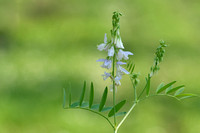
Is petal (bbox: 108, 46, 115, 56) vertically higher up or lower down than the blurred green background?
higher up

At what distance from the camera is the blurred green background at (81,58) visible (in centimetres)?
358

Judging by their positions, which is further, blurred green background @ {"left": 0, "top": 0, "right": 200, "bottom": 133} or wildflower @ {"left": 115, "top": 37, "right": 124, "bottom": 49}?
blurred green background @ {"left": 0, "top": 0, "right": 200, "bottom": 133}

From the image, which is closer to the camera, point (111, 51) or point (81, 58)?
point (111, 51)

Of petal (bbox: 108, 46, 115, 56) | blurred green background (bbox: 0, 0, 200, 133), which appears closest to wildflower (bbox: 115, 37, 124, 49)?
petal (bbox: 108, 46, 115, 56)

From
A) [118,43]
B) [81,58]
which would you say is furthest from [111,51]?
[81,58]

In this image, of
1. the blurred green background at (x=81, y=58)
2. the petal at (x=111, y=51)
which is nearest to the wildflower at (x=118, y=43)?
the petal at (x=111, y=51)

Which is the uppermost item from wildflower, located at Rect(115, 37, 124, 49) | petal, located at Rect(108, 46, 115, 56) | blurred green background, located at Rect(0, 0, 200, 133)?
wildflower, located at Rect(115, 37, 124, 49)

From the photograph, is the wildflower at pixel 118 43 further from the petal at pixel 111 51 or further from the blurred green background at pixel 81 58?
the blurred green background at pixel 81 58

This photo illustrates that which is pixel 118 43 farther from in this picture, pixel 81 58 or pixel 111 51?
pixel 81 58

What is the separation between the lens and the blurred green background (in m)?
3.58

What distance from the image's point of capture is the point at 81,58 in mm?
4750

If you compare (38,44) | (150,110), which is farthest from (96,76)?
(38,44)

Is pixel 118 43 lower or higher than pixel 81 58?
higher

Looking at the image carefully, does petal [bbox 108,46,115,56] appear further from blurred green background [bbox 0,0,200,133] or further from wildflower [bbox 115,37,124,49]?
blurred green background [bbox 0,0,200,133]
